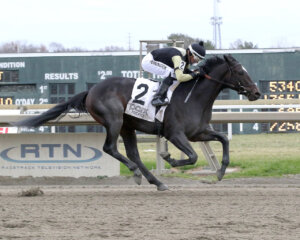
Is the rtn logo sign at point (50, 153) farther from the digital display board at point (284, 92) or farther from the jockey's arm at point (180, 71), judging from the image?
the digital display board at point (284, 92)

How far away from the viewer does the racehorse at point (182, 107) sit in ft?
29.3

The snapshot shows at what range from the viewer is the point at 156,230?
18.6 ft

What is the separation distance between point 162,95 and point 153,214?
102 inches

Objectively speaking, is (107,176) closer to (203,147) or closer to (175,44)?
(203,147)

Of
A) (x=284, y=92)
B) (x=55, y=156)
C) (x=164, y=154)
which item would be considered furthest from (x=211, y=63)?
(x=284, y=92)

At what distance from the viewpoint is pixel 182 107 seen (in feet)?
29.5

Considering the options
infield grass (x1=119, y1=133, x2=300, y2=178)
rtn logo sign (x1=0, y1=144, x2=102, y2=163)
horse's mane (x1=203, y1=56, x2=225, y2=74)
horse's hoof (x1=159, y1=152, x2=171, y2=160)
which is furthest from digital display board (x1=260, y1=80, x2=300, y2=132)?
horse's hoof (x1=159, y1=152, x2=171, y2=160)

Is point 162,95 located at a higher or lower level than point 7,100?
higher

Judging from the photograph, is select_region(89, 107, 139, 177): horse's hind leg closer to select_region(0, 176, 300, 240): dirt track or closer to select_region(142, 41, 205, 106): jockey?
select_region(0, 176, 300, 240): dirt track

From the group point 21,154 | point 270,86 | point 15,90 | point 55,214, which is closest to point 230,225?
point 55,214

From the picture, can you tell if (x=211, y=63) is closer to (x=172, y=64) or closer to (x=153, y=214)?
(x=172, y=64)

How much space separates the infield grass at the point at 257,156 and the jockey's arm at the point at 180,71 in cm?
339

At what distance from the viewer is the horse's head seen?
910 centimetres

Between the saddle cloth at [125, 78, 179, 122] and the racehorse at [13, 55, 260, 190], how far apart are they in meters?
0.06
